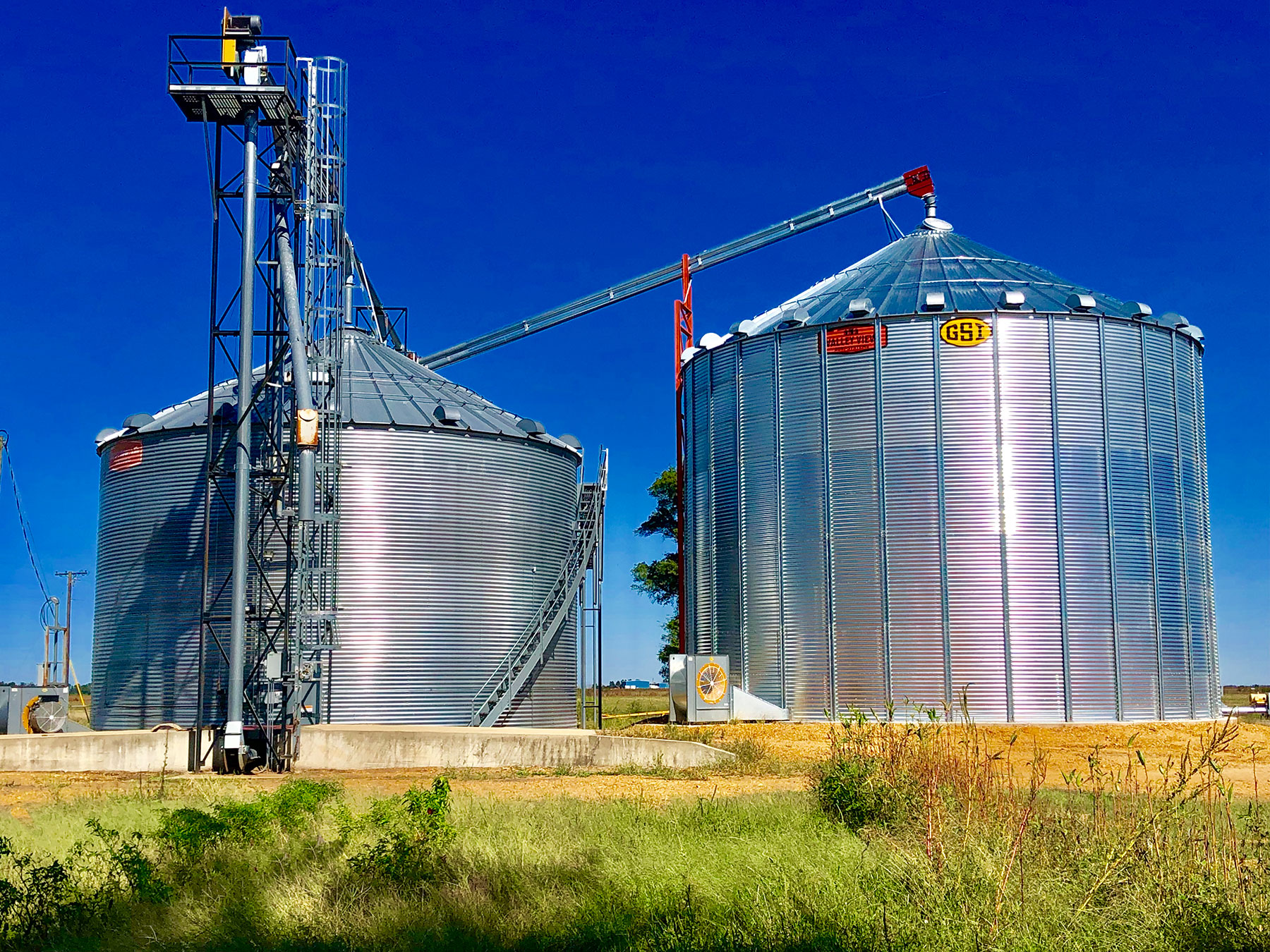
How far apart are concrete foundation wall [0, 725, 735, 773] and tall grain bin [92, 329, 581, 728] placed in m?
4.38

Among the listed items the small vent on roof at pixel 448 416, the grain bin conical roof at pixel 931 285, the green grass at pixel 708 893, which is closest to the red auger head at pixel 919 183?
the grain bin conical roof at pixel 931 285

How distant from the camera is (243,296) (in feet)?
93.8

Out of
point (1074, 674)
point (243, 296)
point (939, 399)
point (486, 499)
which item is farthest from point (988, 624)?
point (243, 296)

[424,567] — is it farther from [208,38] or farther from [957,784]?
[957,784]

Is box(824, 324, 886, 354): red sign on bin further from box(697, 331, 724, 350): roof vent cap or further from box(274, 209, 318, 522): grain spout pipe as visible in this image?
box(274, 209, 318, 522): grain spout pipe

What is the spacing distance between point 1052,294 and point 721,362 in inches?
408

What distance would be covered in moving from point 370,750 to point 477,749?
249 cm

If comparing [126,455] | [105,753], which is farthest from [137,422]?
[105,753]

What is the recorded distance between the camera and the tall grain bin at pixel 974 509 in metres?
34.6

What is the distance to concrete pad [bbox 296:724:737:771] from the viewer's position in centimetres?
2734

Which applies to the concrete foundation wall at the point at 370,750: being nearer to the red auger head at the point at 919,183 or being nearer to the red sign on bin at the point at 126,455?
the red sign on bin at the point at 126,455

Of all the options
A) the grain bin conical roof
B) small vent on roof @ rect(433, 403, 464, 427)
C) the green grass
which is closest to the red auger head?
the grain bin conical roof

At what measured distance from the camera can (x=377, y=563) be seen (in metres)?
A: 34.6

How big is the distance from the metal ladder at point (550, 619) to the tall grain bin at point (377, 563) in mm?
352
